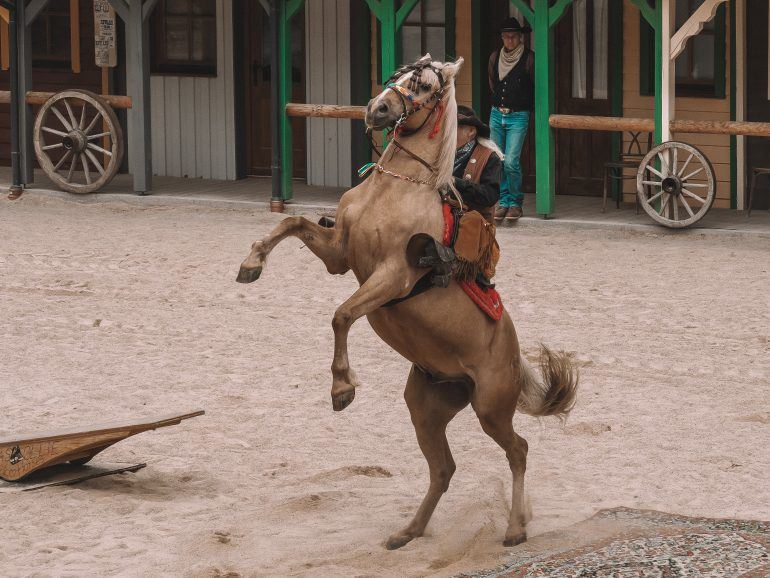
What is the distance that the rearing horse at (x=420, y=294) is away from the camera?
602cm

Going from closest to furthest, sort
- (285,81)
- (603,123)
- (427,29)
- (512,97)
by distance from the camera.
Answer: (603,123) < (512,97) < (285,81) < (427,29)

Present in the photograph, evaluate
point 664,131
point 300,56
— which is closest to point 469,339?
point 664,131

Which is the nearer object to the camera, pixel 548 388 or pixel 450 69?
pixel 450 69

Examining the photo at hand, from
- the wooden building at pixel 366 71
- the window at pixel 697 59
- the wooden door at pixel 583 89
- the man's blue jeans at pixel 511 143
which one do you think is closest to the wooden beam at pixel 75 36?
the wooden building at pixel 366 71

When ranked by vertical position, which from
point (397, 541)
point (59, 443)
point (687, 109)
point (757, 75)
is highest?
point (757, 75)

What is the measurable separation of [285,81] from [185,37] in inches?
111

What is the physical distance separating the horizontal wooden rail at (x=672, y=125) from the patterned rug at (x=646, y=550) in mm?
7247

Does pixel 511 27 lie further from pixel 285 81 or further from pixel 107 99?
pixel 107 99

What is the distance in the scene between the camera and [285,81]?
15508mm

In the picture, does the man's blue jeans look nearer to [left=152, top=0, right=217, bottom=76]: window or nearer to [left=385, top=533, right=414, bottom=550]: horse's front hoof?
[left=152, top=0, right=217, bottom=76]: window

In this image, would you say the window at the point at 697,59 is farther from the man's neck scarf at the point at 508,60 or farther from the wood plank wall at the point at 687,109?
the man's neck scarf at the point at 508,60

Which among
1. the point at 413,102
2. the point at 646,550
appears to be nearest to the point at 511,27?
the point at 413,102

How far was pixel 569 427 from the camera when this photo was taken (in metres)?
8.51

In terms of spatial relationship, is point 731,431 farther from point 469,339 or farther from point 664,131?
point 664,131
